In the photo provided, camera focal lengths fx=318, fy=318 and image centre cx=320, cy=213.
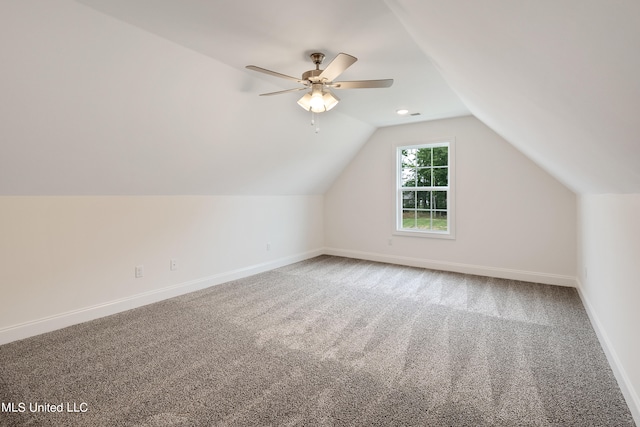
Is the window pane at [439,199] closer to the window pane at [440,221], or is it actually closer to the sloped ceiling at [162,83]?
the window pane at [440,221]

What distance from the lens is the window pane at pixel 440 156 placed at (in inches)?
196

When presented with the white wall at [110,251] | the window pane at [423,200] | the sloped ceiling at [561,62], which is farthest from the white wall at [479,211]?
the sloped ceiling at [561,62]

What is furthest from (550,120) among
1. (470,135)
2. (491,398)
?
(470,135)

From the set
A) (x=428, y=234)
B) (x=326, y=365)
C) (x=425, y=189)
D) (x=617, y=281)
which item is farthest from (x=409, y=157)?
(x=326, y=365)

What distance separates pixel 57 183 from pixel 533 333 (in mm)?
4321

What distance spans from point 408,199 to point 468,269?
1.44m

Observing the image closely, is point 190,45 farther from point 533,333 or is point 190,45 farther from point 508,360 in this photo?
point 533,333

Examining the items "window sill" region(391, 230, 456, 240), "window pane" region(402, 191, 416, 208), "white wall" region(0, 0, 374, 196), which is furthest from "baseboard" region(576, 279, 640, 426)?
"white wall" region(0, 0, 374, 196)

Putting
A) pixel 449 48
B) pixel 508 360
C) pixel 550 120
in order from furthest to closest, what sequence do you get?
1. pixel 508 360
2. pixel 449 48
3. pixel 550 120

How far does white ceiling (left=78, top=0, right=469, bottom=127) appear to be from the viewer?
6.34 feet

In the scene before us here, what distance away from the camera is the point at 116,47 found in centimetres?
215

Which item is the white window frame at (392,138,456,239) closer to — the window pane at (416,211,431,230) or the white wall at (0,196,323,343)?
the window pane at (416,211,431,230)

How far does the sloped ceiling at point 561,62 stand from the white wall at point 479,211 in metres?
2.39

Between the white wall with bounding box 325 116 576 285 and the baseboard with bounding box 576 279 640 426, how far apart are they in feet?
4.03
